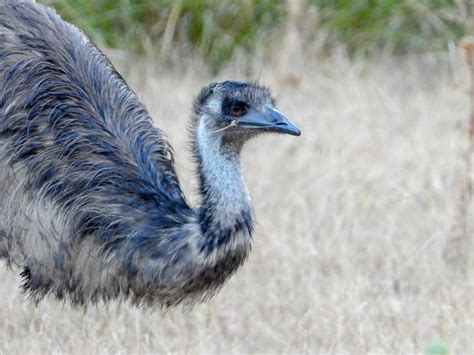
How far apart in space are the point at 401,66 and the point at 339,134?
1590 millimetres

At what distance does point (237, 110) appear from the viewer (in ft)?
15.0

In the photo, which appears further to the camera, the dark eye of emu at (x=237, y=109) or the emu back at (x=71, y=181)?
the dark eye of emu at (x=237, y=109)

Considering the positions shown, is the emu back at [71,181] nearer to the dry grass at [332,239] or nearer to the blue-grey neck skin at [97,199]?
the blue-grey neck skin at [97,199]

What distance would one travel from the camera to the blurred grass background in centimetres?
880

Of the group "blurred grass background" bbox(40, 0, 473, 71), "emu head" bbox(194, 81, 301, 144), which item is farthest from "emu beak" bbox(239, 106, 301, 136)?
"blurred grass background" bbox(40, 0, 473, 71)

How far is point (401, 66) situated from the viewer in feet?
30.0

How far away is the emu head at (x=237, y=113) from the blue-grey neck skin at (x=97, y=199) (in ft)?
0.05

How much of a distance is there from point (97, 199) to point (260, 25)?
4.71m

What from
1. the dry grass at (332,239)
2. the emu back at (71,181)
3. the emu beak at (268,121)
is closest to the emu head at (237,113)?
the emu beak at (268,121)

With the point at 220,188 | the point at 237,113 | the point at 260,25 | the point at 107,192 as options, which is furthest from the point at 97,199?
the point at 260,25

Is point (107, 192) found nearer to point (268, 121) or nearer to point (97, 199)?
point (97, 199)

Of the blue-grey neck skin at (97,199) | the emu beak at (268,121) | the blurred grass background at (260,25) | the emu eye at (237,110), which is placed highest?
the blurred grass background at (260,25)

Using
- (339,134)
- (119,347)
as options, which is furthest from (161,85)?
(119,347)

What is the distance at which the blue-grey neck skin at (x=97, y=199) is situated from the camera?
4.34 meters
